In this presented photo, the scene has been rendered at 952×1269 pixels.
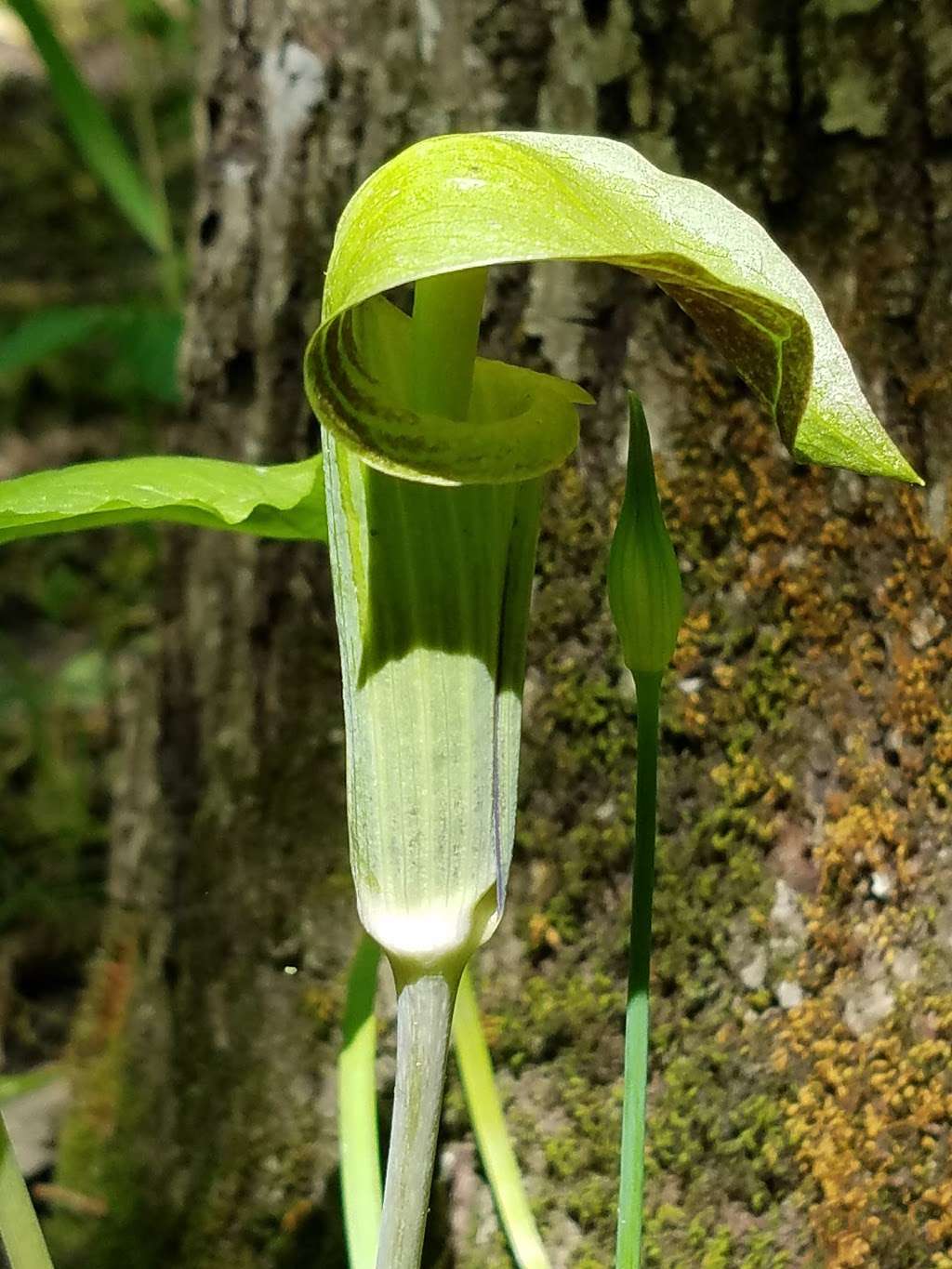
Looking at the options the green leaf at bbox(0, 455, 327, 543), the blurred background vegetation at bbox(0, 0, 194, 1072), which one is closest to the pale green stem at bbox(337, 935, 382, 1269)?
the green leaf at bbox(0, 455, 327, 543)

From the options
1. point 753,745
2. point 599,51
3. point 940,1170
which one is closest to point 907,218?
point 599,51

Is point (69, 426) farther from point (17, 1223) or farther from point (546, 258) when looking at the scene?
point (546, 258)

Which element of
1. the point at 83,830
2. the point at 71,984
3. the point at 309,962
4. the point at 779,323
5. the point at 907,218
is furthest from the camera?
the point at 83,830

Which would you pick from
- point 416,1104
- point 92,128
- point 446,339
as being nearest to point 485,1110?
point 416,1104

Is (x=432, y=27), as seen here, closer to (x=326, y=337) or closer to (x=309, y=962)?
(x=326, y=337)

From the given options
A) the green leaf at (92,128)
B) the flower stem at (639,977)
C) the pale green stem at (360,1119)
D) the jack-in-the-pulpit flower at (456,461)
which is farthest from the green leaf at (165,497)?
the green leaf at (92,128)

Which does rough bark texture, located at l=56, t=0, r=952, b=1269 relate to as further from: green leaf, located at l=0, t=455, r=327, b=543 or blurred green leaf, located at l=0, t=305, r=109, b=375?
blurred green leaf, located at l=0, t=305, r=109, b=375

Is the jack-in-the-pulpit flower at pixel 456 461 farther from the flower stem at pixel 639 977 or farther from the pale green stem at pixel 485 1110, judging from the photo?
the pale green stem at pixel 485 1110
